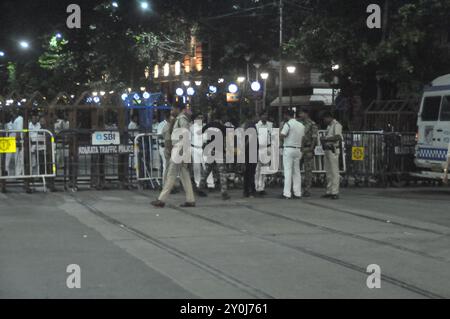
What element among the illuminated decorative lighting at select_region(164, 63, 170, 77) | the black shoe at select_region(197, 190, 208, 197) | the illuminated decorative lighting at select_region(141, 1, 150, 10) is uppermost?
the illuminated decorative lighting at select_region(164, 63, 170, 77)

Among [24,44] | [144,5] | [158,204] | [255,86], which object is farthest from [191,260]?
[255,86]

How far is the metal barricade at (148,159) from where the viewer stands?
18.3 m

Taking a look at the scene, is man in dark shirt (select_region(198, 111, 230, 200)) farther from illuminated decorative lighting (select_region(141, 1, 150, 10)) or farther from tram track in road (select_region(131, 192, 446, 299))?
illuminated decorative lighting (select_region(141, 1, 150, 10))

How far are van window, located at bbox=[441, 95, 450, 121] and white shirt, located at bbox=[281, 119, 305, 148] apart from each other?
4.12m

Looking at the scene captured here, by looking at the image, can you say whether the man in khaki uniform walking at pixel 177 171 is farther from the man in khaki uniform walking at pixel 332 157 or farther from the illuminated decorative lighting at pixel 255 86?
the illuminated decorative lighting at pixel 255 86

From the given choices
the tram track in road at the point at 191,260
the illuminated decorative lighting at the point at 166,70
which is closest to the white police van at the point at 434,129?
the tram track in road at the point at 191,260

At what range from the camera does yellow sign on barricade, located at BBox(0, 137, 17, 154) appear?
56.1ft

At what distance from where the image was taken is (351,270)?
8.65 m

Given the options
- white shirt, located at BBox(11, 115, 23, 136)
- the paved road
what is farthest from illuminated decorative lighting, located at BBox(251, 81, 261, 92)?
the paved road

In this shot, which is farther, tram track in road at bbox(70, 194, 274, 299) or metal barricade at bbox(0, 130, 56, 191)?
metal barricade at bbox(0, 130, 56, 191)

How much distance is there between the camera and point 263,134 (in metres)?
17.0

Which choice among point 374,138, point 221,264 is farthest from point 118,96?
point 221,264

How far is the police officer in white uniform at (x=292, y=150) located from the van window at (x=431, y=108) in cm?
422
